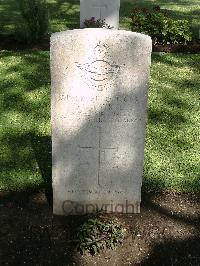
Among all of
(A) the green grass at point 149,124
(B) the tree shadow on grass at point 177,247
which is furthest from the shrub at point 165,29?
(B) the tree shadow on grass at point 177,247

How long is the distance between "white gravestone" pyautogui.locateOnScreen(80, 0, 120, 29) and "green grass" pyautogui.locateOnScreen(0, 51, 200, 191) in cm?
191

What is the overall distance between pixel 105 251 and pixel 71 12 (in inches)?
370

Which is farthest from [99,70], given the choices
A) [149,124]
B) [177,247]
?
[149,124]

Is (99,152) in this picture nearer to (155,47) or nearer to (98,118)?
(98,118)

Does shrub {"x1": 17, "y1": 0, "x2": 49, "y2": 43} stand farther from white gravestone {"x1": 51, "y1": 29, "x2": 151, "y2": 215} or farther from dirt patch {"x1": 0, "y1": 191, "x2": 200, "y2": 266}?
white gravestone {"x1": 51, "y1": 29, "x2": 151, "y2": 215}

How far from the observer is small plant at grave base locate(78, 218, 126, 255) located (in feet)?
11.6

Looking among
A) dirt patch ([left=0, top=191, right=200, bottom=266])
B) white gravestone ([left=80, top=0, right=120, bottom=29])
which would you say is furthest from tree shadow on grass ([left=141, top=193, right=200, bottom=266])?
white gravestone ([left=80, top=0, right=120, bottom=29])

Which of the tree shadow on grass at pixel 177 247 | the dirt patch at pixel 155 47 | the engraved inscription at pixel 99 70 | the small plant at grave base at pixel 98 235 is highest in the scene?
the engraved inscription at pixel 99 70

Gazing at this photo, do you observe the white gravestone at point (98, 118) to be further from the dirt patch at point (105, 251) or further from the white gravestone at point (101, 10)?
the white gravestone at point (101, 10)

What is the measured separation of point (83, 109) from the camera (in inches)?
137

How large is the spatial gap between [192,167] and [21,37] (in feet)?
17.8

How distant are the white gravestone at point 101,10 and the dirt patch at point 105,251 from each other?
238 inches

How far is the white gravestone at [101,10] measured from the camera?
9.22 m

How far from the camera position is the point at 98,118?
3533mm
